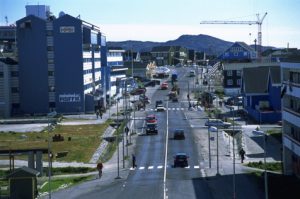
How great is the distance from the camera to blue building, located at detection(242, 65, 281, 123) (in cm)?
6888

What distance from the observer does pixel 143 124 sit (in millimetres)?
69750

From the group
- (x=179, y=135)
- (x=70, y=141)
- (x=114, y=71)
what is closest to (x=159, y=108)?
(x=179, y=135)

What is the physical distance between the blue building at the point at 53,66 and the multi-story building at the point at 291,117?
47.0 metres

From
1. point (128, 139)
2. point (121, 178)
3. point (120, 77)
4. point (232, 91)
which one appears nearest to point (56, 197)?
point (121, 178)

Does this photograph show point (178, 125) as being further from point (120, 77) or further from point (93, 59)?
point (120, 77)

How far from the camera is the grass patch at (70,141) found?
50594 mm

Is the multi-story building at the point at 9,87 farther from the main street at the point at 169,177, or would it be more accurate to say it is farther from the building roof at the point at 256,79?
the building roof at the point at 256,79

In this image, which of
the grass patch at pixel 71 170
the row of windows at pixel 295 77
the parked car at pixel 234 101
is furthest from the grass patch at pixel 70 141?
the parked car at pixel 234 101

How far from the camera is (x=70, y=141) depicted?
57.5 meters

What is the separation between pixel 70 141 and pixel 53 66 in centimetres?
2899

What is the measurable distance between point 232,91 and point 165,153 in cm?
5686

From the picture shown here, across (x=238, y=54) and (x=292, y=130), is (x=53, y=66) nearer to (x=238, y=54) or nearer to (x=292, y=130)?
(x=292, y=130)

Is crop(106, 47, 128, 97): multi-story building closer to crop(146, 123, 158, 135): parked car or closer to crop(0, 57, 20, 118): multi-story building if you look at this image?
crop(0, 57, 20, 118): multi-story building

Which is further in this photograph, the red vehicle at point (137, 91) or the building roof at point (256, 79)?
the red vehicle at point (137, 91)
